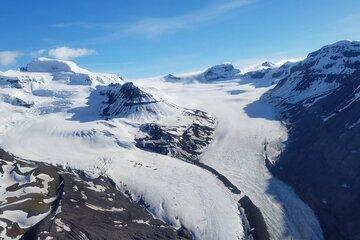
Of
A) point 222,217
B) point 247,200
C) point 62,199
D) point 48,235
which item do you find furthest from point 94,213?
point 247,200

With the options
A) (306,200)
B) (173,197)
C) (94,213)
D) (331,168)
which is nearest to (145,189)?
(173,197)

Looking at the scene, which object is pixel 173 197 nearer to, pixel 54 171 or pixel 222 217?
pixel 222 217

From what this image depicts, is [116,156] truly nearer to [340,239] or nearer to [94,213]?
[94,213]

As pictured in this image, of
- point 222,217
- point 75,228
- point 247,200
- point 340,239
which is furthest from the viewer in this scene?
point 247,200

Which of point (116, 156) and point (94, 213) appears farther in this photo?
point (116, 156)

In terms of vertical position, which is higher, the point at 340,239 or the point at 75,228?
the point at 75,228

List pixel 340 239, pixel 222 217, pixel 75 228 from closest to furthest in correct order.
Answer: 1. pixel 75 228
2. pixel 340 239
3. pixel 222 217
